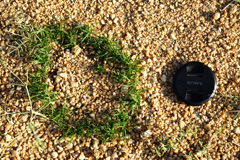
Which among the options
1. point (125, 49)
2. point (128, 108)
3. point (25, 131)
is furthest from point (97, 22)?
point (25, 131)

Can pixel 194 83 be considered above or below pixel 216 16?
below

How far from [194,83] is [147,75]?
0.54 meters

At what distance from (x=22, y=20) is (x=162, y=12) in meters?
1.68

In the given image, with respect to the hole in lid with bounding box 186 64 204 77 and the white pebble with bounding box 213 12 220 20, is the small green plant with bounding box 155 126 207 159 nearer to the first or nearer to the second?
the hole in lid with bounding box 186 64 204 77

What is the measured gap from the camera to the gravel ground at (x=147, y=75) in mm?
2801

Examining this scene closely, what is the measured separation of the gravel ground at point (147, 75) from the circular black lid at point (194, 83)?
11 cm

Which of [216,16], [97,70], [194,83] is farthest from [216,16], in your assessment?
[97,70]

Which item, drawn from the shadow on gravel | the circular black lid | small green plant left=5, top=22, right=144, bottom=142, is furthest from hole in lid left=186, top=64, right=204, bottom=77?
small green plant left=5, top=22, right=144, bottom=142

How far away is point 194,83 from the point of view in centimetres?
284

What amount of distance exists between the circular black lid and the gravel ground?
112 mm

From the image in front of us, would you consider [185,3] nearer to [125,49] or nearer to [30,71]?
[125,49]

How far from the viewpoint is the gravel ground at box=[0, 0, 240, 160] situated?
2.80 m

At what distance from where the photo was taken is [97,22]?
2990 millimetres

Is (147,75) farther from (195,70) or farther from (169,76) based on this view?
(195,70)
